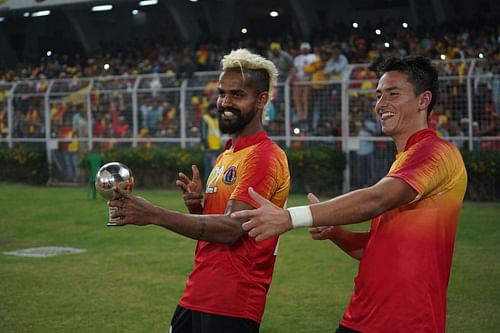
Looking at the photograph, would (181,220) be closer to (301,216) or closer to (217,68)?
(301,216)

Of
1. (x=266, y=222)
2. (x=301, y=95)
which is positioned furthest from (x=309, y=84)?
(x=266, y=222)

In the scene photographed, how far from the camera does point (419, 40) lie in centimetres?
2752

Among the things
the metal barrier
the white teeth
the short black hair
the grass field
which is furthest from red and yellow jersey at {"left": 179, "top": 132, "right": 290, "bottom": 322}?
the metal barrier

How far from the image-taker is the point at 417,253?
12.9 ft

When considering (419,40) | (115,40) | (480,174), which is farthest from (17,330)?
(115,40)

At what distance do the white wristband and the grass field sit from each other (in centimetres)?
472

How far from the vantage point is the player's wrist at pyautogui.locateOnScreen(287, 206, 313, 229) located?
357 centimetres

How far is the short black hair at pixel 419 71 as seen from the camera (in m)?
4.15

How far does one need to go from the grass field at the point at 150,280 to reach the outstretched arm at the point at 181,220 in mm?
3942

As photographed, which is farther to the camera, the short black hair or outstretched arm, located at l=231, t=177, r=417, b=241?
the short black hair

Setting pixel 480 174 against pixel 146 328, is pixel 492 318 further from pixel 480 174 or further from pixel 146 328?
pixel 480 174

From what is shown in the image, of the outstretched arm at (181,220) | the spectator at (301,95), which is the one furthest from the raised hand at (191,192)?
the spectator at (301,95)

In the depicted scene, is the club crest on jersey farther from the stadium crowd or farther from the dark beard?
the stadium crowd

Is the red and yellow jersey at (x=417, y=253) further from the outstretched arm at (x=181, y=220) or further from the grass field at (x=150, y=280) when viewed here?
the grass field at (x=150, y=280)
